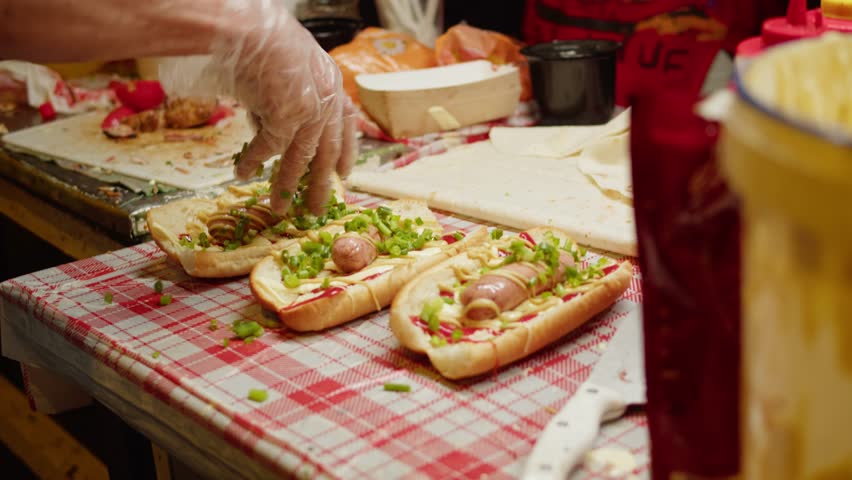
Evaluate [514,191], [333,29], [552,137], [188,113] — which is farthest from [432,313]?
[333,29]

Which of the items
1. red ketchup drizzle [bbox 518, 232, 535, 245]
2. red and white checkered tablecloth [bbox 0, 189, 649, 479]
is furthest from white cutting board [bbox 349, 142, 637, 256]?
red and white checkered tablecloth [bbox 0, 189, 649, 479]

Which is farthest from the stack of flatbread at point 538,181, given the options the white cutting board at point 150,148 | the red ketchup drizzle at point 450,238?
the white cutting board at point 150,148

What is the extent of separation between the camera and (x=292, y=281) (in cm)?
254

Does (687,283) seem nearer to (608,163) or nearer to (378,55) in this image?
(608,163)

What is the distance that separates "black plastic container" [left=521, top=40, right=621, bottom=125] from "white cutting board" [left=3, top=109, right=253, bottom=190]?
1444 millimetres

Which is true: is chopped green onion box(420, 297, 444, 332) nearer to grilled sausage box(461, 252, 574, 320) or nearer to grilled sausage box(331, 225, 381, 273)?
grilled sausage box(461, 252, 574, 320)

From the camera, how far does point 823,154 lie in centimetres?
87

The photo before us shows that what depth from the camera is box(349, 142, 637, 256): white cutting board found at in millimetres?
2967

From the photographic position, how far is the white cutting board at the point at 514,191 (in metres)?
2.97

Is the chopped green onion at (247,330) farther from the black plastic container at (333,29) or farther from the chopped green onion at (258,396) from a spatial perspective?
the black plastic container at (333,29)

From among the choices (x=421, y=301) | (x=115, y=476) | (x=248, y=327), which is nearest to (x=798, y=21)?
(x=421, y=301)

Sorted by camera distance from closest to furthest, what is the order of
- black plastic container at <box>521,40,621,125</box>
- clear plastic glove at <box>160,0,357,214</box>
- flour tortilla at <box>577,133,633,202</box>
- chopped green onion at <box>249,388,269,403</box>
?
chopped green onion at <box>249,388,269,403</box>
clear plastic glove at <box>160,0,357,214</box>
flour tortilla at <box>577,133,633,202</box>
black plastic container at <box>521,40,621,125</box>

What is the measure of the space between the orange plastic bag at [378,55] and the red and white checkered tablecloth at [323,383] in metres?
2.29

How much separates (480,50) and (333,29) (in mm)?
1068
